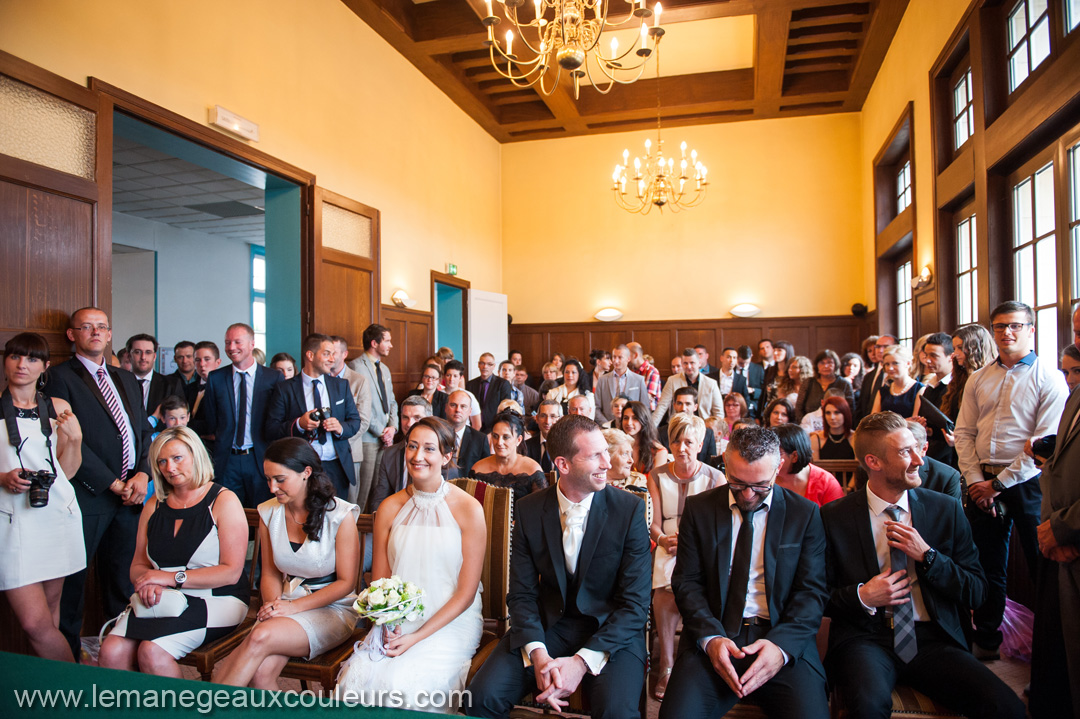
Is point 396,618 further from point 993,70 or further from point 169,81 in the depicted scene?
point 993,70

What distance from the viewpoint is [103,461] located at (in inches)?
139

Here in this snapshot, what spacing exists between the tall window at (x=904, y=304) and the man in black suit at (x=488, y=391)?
5.50 meters

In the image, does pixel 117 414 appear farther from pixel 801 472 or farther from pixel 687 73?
pixel 687 73

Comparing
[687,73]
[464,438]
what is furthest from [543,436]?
[687,73]

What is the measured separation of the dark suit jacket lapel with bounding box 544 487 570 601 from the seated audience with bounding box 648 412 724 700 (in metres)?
0.83

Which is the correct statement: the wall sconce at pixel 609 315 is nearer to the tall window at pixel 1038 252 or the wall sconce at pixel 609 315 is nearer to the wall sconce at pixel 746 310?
the wall sconce at pixel 746 310

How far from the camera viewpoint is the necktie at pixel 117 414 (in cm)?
360

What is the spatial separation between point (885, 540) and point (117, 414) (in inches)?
150

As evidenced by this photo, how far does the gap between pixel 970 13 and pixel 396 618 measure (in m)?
6.33

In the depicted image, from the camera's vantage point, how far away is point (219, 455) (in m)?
4.43

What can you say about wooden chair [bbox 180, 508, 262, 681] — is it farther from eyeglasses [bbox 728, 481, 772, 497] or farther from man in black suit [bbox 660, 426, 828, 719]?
eyeglasses [bbox 728, 481, 772, 497]

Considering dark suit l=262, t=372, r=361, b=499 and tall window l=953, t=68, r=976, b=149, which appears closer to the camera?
dark suit l=262, t=372, r=361, b=499

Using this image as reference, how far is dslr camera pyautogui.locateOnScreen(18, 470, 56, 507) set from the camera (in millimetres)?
2908

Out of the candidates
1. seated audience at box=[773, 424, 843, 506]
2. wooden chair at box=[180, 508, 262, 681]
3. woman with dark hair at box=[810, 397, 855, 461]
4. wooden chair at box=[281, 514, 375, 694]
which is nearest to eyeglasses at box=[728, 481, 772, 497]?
seated audience at box=[773, 424, 843, 506]
